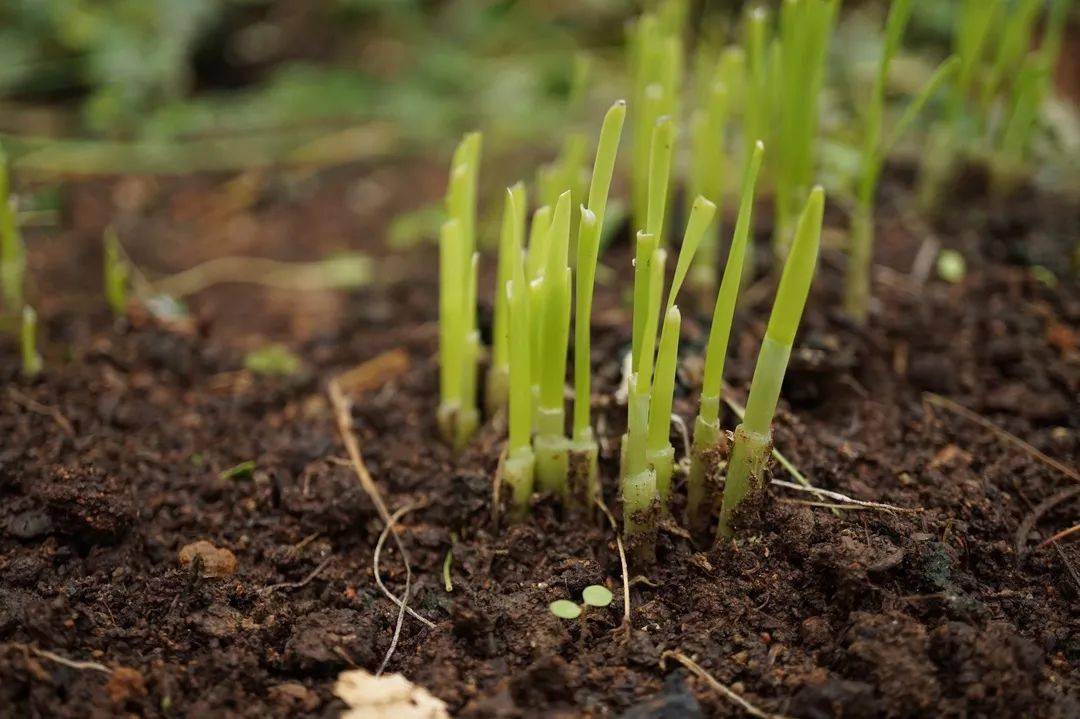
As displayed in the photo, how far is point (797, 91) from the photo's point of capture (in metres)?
1.44

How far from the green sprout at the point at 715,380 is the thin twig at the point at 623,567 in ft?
0.34

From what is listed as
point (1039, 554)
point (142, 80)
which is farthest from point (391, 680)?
point (142, 80)

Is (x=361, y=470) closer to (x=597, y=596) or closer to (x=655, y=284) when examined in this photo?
(x=597, y=596)

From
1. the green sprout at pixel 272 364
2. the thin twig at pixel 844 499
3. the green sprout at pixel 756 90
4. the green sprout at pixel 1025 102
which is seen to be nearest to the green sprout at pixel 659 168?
the thin twig at pixel 844 499

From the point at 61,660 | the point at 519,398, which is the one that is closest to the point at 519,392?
the point at 519,398

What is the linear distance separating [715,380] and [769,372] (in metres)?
0.08

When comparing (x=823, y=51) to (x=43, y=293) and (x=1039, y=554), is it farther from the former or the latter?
(x=43, y=293)

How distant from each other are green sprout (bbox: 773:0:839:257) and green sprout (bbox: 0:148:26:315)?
1.30 m

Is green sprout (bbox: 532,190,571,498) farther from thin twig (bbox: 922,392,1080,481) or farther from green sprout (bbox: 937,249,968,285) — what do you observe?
green sprout (bbox: 937,249,968,285)

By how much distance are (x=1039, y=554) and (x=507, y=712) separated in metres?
0.72

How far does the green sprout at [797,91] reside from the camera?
1363 mm

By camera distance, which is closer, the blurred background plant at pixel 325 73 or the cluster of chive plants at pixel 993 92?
the cluster of chive plants at pixel 993 92

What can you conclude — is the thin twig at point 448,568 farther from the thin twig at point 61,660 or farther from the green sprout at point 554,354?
the thin twig at point 61,660

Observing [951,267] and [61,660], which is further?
[951,267]
